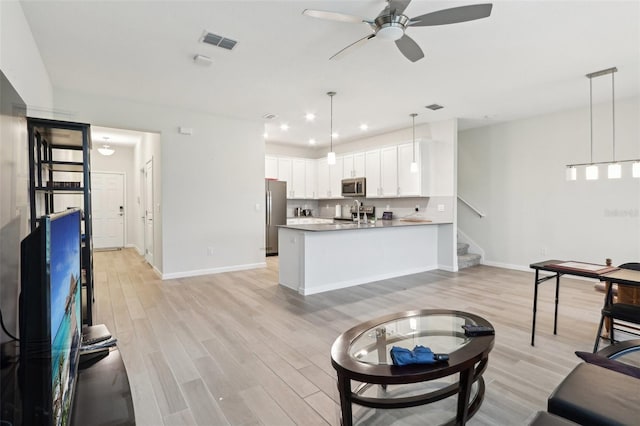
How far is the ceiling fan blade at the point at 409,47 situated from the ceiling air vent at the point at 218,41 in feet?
5.19

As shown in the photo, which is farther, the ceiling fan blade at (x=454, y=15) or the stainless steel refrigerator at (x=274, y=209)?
the stainless steel refrigerator at (x=274, y=209)

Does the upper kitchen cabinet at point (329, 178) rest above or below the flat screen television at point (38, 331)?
above

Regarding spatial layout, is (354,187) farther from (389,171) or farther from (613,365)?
(613,365)

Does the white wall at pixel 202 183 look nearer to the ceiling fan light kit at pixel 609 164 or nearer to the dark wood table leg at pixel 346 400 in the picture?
the dark wood table leg at pixel 346 400

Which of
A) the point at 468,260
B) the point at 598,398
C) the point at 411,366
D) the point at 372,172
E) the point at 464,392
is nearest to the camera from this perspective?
the point at 598,398

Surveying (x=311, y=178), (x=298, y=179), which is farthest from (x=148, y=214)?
(x=311, y=178)

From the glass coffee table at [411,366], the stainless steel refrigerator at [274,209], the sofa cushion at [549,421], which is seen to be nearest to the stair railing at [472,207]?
the stainless steel refrigerator at [274,209]

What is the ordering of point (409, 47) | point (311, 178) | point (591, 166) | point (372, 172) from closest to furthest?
point (409, 47), point (591, 166), point (372, 172), point (311, 178)

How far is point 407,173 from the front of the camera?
626cm

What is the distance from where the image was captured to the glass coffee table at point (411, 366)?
150 centimetres

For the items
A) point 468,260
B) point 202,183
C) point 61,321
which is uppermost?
point 202,183

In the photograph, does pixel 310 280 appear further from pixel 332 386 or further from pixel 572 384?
pixel 572 384

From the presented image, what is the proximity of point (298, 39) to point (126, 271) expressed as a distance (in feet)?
16.9

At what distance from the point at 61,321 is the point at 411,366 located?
142 cm
